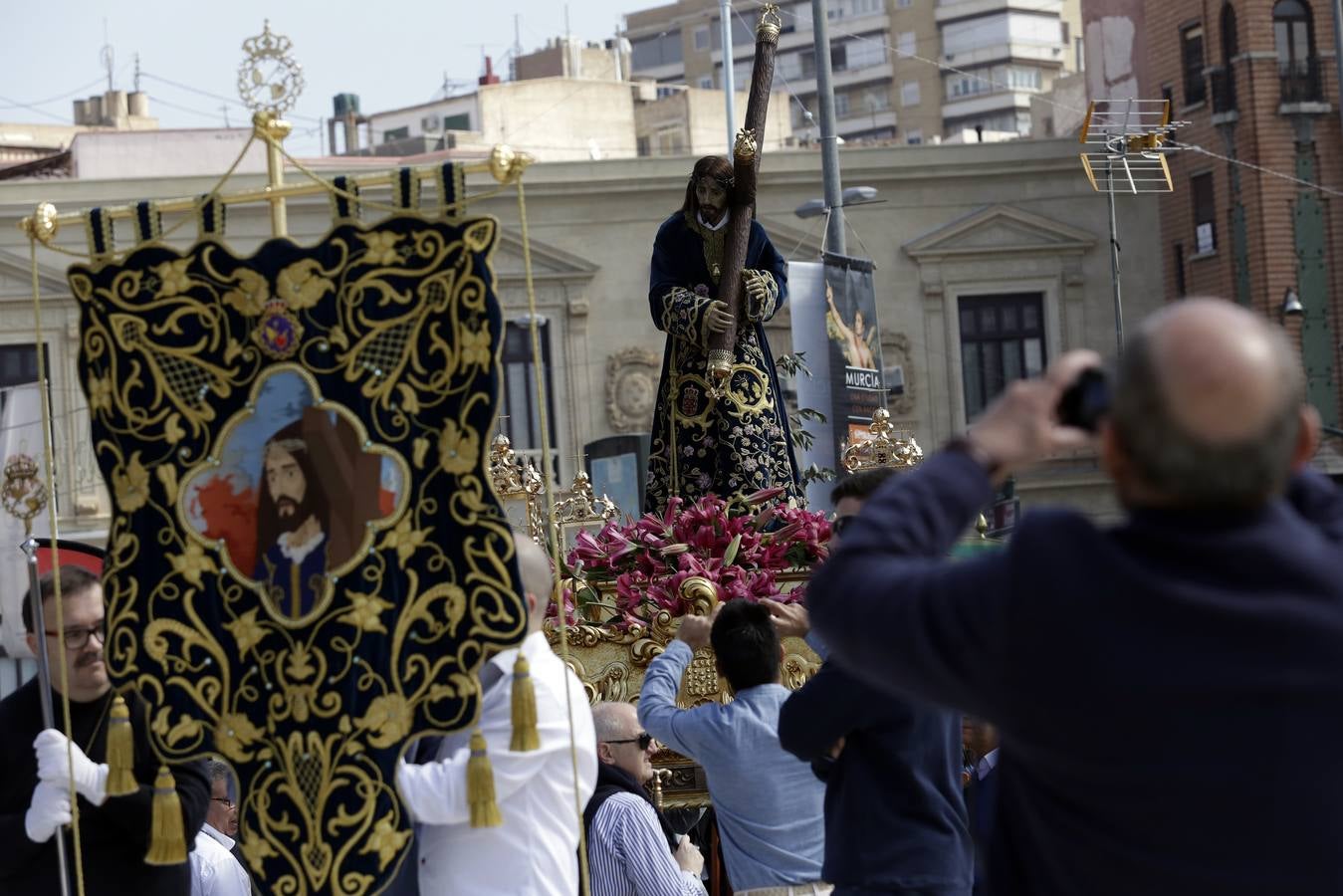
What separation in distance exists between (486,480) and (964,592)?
2.26 meters

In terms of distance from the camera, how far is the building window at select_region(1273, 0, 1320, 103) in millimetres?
30953

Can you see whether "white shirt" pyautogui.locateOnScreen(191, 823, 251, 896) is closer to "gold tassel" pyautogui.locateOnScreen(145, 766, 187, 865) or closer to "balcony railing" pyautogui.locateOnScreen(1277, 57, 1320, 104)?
"gold tassel" pyautogui.locateOnScreen(145, 766, 187, 865)

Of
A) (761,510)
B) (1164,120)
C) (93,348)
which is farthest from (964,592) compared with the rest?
(1164,120)

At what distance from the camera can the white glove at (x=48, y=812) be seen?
4.84 m

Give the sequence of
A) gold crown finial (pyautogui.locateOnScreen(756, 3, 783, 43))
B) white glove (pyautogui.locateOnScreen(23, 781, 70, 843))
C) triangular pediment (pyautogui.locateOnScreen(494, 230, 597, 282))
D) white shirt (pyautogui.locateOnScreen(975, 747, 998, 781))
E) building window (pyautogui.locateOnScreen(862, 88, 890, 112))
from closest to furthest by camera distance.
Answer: white glove (pyautogui.locateOnScreen(23, 781, 70, 843)), white shirt (pyautogui.locateOnScreen(975, 747, 998, 781)), gold crown finial (pyautogui.locateOnScreen(756, 3, 783, 43)), triangular pediment (pyautogui.locateOnScreen(494, 230, 597, 282)), building window (pyautogui.locateOnScreen(862, 88, 890, 112))

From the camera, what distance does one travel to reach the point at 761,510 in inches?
328

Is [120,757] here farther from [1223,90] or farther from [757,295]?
[1223,90]

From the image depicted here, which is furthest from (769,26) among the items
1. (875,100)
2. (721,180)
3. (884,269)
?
(875,100)

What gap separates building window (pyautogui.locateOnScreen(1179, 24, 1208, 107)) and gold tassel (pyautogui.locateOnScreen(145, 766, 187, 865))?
28.8 metres

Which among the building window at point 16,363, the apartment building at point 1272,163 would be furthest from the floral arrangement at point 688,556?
the building window at point 16,363

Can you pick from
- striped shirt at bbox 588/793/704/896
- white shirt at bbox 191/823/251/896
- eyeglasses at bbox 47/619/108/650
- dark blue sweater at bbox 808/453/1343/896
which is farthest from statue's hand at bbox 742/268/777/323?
dark blue sweater at bbox 808/453/1343/896

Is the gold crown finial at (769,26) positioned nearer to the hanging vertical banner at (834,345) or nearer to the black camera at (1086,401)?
the black camera at (1086,401)

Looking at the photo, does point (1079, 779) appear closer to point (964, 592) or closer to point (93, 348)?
point (964, 592)

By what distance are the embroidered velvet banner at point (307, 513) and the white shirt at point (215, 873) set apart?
175 centimetres
